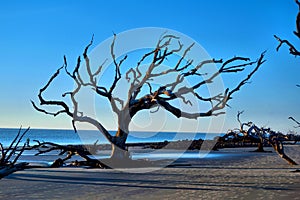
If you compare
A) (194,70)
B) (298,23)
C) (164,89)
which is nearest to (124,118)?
(164,89)

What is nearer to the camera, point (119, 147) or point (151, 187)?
point (151, 187)

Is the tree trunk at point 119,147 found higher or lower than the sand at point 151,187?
higher

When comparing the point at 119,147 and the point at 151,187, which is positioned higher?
the point at 119,147

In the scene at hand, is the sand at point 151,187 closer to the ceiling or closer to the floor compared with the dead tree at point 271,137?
closer to the floor

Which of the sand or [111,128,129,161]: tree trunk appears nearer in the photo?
the sand

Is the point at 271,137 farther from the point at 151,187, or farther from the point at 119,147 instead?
the point at 151,187

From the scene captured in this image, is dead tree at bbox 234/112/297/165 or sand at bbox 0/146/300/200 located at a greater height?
dead tree at bbox 234/112/297/165

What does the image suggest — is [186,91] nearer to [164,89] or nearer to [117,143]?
[164,89]

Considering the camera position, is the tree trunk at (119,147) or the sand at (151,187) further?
the tree trunk at (119,147)

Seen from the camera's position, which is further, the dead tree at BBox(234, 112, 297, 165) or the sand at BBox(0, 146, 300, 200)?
the dead tree at BBox(234, 112, 297, 165)

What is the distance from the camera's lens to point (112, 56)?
1830 cm

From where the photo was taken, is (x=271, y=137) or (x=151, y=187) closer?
(x=151, y=187)

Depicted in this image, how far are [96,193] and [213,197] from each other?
99.3 inches

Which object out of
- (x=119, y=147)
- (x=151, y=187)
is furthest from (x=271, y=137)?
(x=151, y=187)
